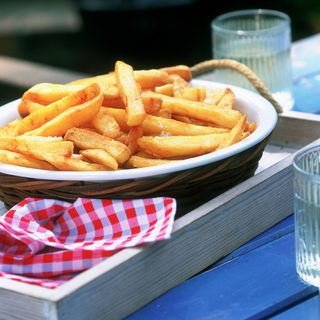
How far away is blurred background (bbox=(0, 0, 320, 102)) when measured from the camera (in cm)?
631

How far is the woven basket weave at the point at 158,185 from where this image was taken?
5.31 feet

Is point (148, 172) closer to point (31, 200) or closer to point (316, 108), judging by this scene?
point (31, 200)

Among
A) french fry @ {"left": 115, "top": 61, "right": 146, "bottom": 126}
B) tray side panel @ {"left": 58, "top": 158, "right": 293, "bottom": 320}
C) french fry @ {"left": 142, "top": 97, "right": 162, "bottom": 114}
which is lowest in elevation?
tray side panel @ {"left": 58, "top": 158, "right": 293, "bottom": 320}

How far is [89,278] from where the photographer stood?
1.38 metres

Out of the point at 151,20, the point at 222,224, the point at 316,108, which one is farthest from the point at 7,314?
the point at 151,20

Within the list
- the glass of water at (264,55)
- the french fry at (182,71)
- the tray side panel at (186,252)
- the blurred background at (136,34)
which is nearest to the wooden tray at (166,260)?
the tray side panel at (186,252)

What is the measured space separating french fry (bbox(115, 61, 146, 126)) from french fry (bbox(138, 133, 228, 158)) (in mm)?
38

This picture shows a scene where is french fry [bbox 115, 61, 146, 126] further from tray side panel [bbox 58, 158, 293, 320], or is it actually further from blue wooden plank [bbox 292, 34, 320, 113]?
blue wooden plank [bbox 292, 34, 320, 113]

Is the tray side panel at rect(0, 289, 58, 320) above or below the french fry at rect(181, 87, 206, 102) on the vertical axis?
below

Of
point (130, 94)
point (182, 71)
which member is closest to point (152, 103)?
Answer: point (130, 94)

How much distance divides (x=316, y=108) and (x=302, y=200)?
Answer: 105cm

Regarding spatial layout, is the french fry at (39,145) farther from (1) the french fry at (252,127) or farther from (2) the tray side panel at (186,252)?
(1) the french fry at (252,127)

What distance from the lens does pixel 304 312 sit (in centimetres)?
144

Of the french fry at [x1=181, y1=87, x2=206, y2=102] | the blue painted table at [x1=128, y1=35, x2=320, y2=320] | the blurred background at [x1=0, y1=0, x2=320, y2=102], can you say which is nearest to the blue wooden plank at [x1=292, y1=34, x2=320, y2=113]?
the french fry at [x1=181, y1=87, x2=206, y2=102]
